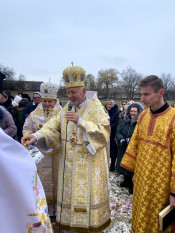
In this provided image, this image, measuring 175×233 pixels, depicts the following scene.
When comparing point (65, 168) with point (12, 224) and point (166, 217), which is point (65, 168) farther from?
point (12, 224)

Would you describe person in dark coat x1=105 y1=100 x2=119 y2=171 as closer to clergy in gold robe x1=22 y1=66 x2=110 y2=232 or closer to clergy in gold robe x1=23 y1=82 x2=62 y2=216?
clergy in gold robe x1=23 y1=82 x2=62 y2=216

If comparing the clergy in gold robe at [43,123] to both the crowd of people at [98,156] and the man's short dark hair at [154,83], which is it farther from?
the man's short dark hair at [154,83]

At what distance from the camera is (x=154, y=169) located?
2.29 m

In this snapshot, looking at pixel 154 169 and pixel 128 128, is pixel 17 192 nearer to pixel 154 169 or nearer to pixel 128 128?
pixel 154 169

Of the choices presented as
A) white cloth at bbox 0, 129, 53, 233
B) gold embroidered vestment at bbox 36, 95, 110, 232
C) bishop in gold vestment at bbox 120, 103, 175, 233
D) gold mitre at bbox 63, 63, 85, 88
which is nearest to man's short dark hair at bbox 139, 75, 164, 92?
bishop in gold vestment at bbox 120, 103, 175, 233

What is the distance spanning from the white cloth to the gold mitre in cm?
180

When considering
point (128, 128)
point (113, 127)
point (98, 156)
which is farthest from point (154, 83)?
point (113, 127)

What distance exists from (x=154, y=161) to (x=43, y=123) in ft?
7.08

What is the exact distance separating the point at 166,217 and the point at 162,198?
216 millimetres

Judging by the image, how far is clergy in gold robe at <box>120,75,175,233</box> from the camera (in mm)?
2203

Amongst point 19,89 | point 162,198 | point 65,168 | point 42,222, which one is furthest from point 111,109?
point 19,89

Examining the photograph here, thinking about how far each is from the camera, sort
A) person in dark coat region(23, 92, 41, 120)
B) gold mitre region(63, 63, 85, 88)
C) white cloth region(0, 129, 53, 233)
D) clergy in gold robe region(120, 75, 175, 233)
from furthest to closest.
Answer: person in dark coat region(23, 92, 41, 120) → gold mitre region(63, 63, 85, 88) → clergy in gold robe region(120, 75, 175, 233) → white cloth region(0, 129, 53, 233)

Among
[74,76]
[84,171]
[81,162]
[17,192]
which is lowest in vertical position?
[84,171]

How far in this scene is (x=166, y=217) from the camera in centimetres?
204
